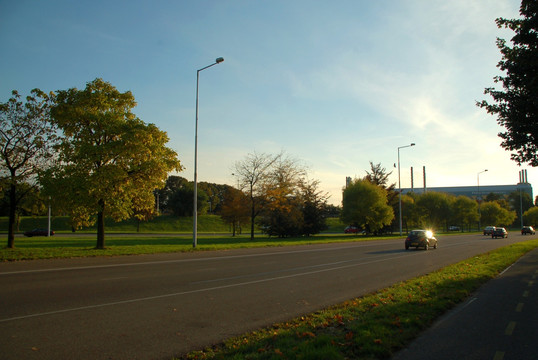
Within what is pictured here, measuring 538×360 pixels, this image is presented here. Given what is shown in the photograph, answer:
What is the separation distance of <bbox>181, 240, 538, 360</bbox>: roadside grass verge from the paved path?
0.84ft

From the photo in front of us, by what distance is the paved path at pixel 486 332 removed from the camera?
207 inches

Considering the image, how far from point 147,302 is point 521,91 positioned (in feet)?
54.8

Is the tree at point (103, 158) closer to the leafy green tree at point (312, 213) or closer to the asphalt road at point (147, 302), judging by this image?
the asphalt road at point (147, 302)

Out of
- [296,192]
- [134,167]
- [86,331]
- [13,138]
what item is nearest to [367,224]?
[296,192]

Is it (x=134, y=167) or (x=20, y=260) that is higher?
(x=134, y=167)

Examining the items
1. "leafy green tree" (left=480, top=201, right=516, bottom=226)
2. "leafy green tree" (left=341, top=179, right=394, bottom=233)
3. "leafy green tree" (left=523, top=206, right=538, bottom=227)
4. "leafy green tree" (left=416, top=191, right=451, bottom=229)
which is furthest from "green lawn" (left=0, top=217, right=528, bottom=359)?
"leafy green tree" (left=523, top=206, right=538, bottom=227)

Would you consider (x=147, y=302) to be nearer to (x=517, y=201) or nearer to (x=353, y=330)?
(x=353, y=330)

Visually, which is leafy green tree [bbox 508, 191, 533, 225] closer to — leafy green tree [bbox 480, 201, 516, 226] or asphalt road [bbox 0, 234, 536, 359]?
leafy green tree [bbox 480, 201, 516, 226]

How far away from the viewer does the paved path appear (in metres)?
5.25

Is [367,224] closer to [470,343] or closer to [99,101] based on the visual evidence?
[99,101]

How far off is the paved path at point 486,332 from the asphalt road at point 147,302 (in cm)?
255

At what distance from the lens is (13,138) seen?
2195 centimetres

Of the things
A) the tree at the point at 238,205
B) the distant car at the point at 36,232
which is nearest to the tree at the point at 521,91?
the tree at the point at 238,205

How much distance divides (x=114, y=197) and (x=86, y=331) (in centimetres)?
1701
